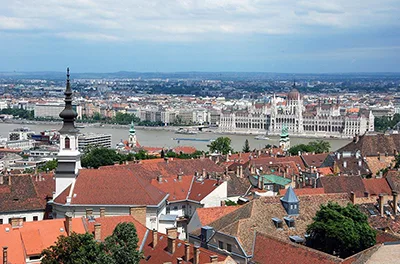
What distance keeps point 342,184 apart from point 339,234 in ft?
34.5

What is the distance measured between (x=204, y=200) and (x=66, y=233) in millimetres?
9437

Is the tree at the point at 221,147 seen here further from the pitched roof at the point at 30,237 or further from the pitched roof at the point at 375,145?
the pitched roof at the point at 30,237

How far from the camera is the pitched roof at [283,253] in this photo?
17.7 meters

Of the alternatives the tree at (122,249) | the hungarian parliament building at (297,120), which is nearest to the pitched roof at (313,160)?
the tree at (122,249)

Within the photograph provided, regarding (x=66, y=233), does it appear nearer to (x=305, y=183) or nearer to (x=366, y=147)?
(x=305, y=183)

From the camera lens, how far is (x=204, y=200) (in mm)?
29109

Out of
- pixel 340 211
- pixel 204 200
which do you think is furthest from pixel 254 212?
pixel 204 200

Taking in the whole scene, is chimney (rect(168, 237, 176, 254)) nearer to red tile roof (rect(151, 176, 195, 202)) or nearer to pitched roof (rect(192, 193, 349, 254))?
pitched roof (rect(192, 193, 349, 254))

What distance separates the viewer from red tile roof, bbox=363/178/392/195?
99.9 ft

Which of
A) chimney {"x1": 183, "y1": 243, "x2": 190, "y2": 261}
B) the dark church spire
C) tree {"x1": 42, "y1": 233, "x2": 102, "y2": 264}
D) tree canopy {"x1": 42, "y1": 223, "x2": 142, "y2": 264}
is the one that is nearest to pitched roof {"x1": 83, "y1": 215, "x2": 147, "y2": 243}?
chimney {"x1": 183, "y1": 243, "x2": 190, "y2": 261}

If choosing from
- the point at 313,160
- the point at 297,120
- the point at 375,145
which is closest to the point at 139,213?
the point at 313,160

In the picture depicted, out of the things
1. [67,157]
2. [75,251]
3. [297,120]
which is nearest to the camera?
[75,251]

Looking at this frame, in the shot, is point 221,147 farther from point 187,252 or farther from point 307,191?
point 187,252

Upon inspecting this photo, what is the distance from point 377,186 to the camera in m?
30.8
